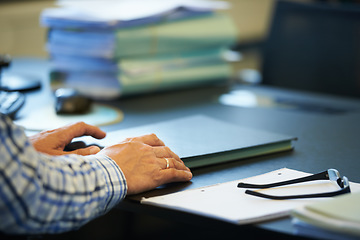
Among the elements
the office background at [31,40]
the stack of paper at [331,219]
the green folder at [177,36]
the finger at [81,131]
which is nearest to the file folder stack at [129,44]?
the green folder at [177,36]

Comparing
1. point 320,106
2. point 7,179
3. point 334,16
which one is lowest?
point 320,106

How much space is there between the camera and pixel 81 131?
937 millimetres

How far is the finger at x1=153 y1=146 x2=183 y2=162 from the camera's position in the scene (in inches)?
33.4

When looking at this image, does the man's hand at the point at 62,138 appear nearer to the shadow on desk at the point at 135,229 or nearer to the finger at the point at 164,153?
the finger at the point at 164,153

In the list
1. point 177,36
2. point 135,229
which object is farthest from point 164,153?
point 135,229

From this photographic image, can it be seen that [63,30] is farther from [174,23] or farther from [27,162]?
[27,162]

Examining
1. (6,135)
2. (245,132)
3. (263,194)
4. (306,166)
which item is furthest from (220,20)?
(6,135)

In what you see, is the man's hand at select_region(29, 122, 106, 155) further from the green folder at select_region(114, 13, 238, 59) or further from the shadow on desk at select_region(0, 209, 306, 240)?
the shadow on desk at select_region(0, 209, 306, 240)

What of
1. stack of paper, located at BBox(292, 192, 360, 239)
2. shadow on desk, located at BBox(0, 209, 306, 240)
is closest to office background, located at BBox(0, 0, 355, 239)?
shadow on desk, located at BBox(0, 209, 306, 240)

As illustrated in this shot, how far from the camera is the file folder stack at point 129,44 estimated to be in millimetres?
1385

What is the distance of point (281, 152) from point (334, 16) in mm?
931

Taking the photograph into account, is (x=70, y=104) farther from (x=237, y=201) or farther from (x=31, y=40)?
(x=31, y=40)

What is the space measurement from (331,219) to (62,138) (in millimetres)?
486

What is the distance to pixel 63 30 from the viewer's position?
145 centimetres
